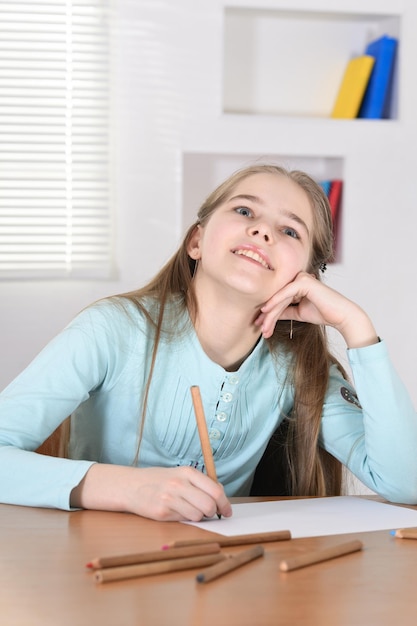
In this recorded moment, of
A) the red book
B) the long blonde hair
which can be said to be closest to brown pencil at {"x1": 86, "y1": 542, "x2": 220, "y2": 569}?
the long blonde hair

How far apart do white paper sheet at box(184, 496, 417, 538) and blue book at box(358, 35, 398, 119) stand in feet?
8.18

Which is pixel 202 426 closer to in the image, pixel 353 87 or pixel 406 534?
pixel 406 534

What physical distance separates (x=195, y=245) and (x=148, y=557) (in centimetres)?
92

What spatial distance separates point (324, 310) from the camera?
1604mm

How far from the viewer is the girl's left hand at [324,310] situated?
1549 mm

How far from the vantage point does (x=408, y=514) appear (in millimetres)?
1299

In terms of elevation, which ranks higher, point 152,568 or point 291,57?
point 291,57

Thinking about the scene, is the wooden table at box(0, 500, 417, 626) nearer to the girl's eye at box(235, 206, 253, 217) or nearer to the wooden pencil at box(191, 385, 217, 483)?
the wooden pencil at box(191, 385, 217, 483)

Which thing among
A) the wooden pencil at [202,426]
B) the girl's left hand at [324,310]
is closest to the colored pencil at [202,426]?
the wooden pencil at [202,426]

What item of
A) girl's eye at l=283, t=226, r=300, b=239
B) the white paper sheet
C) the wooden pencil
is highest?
girl's eye at l=283, t=226, r=300, b=239

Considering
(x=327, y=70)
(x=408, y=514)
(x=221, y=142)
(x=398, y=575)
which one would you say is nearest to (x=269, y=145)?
(x=221, y=142)

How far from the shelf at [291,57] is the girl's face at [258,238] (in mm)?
1989

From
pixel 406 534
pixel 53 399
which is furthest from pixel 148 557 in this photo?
pixel 53 399

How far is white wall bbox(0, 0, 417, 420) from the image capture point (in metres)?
3.36
